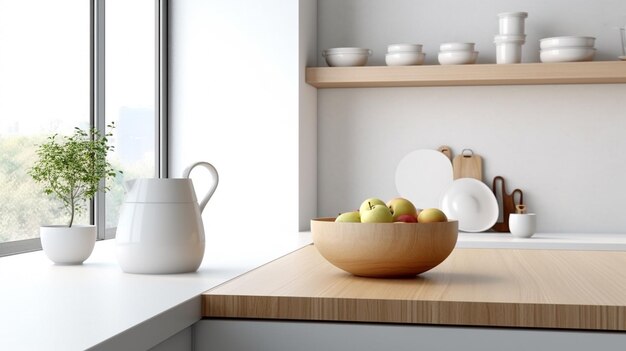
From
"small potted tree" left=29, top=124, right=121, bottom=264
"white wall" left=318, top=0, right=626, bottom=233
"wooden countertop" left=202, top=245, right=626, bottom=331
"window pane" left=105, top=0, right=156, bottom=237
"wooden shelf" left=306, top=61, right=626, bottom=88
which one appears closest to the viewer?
"wooden countertop" left=202, top=245, right=626, bottom=331

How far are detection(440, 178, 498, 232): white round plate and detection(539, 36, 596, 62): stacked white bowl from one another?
1.83 feet

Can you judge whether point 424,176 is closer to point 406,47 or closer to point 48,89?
point 406,47

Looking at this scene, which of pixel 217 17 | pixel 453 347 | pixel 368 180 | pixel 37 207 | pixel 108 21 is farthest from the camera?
pixel 368 180

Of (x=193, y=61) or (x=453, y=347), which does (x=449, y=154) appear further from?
(x=453, y=347)

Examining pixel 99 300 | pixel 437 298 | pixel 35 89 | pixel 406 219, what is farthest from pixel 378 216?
pixel 35 89

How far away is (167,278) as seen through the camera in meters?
1.59

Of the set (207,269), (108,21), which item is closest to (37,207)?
(108,21)

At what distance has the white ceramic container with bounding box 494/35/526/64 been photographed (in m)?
3.12

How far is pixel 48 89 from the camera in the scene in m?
2.59

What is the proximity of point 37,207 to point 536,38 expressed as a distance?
1.95 m

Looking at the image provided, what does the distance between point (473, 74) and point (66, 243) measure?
1.76 metres

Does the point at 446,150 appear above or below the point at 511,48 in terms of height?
below

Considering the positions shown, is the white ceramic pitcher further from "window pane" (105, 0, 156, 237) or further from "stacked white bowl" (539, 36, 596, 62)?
"stacked white bowl" (539, 36, 596, 62)

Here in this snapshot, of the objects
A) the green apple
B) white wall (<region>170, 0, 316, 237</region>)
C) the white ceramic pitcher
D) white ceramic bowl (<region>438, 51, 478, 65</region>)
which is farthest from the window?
white ceramic bowl (<region>438, 51, 478, 65</region>)
